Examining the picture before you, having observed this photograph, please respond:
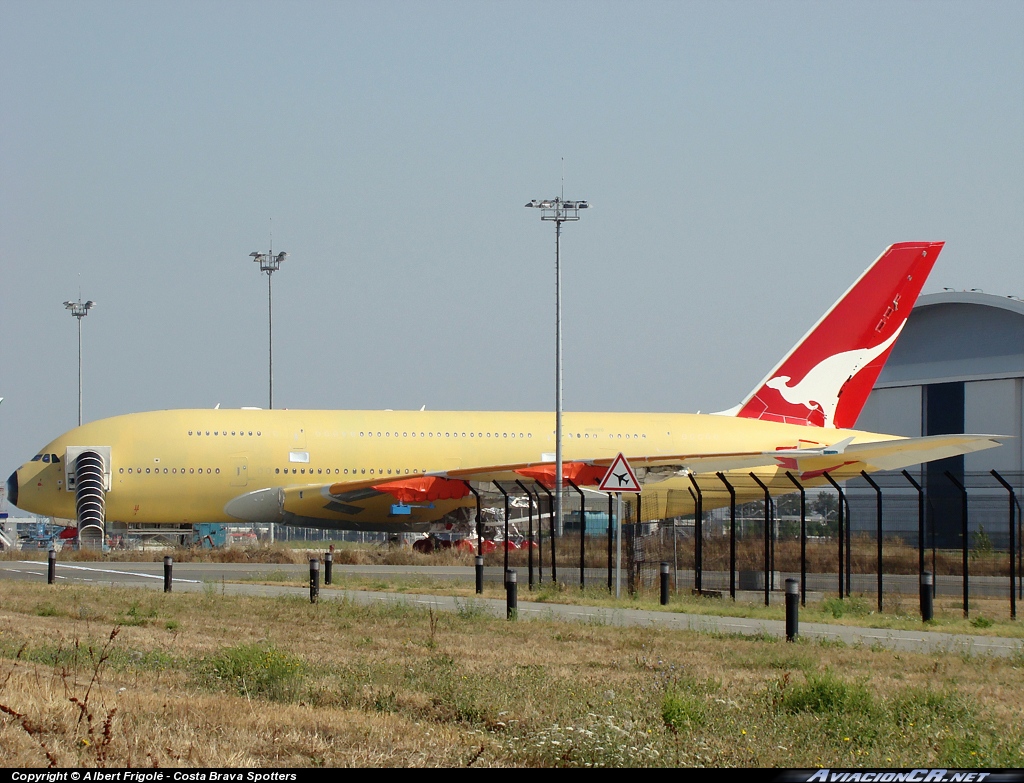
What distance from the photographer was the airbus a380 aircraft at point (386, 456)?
37844 mm

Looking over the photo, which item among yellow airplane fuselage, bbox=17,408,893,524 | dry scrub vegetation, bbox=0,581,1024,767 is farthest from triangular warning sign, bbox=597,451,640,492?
yellow airplane fuselage, bbox=17,408,893,524

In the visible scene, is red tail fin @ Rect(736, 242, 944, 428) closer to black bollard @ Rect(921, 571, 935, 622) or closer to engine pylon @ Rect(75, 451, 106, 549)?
engine pylon @ Rect(75, 451, 106, 549)

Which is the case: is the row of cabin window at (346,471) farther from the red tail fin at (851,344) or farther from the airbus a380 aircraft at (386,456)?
the red tail fin at (851,344)

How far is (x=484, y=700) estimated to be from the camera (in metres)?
→ 9.51

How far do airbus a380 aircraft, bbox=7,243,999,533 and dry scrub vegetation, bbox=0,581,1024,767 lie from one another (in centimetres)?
2228

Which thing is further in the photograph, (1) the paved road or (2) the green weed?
(1) the paved road

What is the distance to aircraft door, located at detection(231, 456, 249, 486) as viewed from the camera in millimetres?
38531

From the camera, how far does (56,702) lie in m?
8.45

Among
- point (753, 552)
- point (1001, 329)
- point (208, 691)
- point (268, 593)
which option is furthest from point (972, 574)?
point (208, 691)

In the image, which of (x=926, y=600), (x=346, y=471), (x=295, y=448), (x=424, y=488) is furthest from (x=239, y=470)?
(x=926, y=600)

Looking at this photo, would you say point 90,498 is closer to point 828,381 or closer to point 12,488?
point 12,488

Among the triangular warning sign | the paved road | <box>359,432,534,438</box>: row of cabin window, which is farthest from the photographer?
<box>359,432,534,438</box>: row of cabin window

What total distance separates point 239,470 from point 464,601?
19274 mm

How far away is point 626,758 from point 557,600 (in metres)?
14.4
